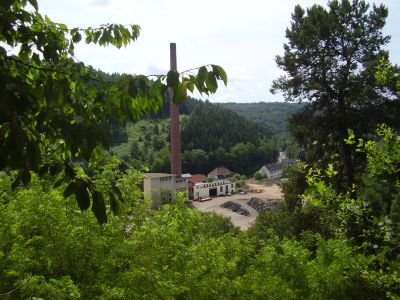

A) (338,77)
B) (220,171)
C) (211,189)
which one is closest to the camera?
(338,77)

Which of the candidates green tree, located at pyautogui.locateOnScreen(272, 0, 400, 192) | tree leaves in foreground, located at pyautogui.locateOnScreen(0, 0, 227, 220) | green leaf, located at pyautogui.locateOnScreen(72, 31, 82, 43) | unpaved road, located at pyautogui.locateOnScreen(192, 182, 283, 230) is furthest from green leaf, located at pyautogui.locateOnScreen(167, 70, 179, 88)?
unpaved road, located at pyautogui.locateOnScreen(192, 182, 283, 230)

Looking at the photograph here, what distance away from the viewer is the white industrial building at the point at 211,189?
2539 inches

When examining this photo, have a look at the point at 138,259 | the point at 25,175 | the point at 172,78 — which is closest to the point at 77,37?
the point at 25,175

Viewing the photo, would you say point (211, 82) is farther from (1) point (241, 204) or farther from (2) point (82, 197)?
(1) point (241, 204)

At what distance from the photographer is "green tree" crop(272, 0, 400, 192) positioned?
15.0 m

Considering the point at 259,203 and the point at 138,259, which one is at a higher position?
the point at 138,259

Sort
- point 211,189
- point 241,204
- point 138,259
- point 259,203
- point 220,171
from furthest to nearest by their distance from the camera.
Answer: point 220,171
point 211,189
point 241,204
point 259,203
point 138,259

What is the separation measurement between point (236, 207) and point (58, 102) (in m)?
53.1

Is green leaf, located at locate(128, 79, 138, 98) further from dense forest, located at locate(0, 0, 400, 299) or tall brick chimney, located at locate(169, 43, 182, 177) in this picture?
tall brick chimney, located at locate(169, 43, 182, 177)

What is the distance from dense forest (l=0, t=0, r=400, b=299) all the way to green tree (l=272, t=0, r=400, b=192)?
25 centimetres

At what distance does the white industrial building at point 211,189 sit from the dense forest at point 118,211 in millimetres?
50503

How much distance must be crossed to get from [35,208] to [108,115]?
4.19m

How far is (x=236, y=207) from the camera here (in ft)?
178

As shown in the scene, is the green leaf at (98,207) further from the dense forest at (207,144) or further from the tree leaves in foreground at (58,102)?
the dense forest at (207,144)
